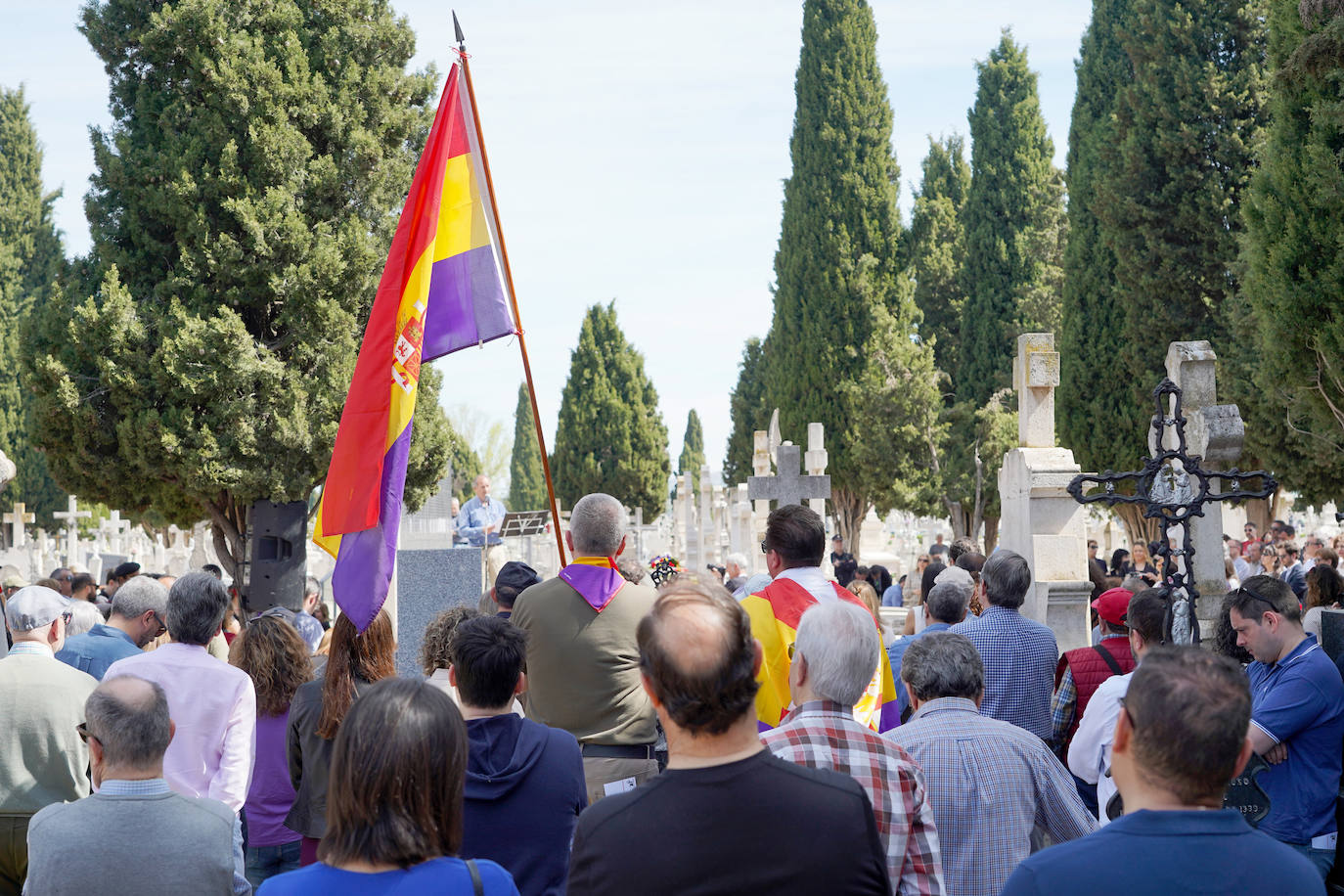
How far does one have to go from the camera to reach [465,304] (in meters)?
6.54

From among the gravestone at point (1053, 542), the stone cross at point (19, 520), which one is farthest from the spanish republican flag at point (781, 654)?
the stone cross at point (19, 520)

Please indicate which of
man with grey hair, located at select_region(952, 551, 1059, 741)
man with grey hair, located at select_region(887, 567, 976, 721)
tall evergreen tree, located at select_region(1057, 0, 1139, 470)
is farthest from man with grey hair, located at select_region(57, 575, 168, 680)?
tall evergreen tree, located at select_region(1057, 0, 1139, 470)

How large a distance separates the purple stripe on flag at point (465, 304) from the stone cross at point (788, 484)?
10938 mm

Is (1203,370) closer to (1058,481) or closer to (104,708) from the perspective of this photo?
(1058,481)

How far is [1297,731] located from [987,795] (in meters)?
1.98

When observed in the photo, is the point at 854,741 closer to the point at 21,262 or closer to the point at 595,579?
the point at 595,579

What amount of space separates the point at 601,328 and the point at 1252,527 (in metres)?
26.0

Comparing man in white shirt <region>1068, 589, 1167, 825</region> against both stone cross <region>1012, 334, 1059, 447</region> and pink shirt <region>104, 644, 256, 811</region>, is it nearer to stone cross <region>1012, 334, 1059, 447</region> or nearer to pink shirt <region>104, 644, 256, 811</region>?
pink shirt <region>104, 644, 256, 811</region>

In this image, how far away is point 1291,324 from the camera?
35.8 ft

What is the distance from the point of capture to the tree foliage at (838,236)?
110 feet

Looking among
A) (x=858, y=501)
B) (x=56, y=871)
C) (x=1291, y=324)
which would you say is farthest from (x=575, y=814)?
(x=858, y=501)

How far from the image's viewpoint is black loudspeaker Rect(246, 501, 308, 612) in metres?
14.0

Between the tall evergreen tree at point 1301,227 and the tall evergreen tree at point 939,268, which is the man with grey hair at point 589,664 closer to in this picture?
the tall evergreen tree at point 1301,227

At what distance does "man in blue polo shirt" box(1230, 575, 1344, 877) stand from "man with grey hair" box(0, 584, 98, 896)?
4605 millimetres
